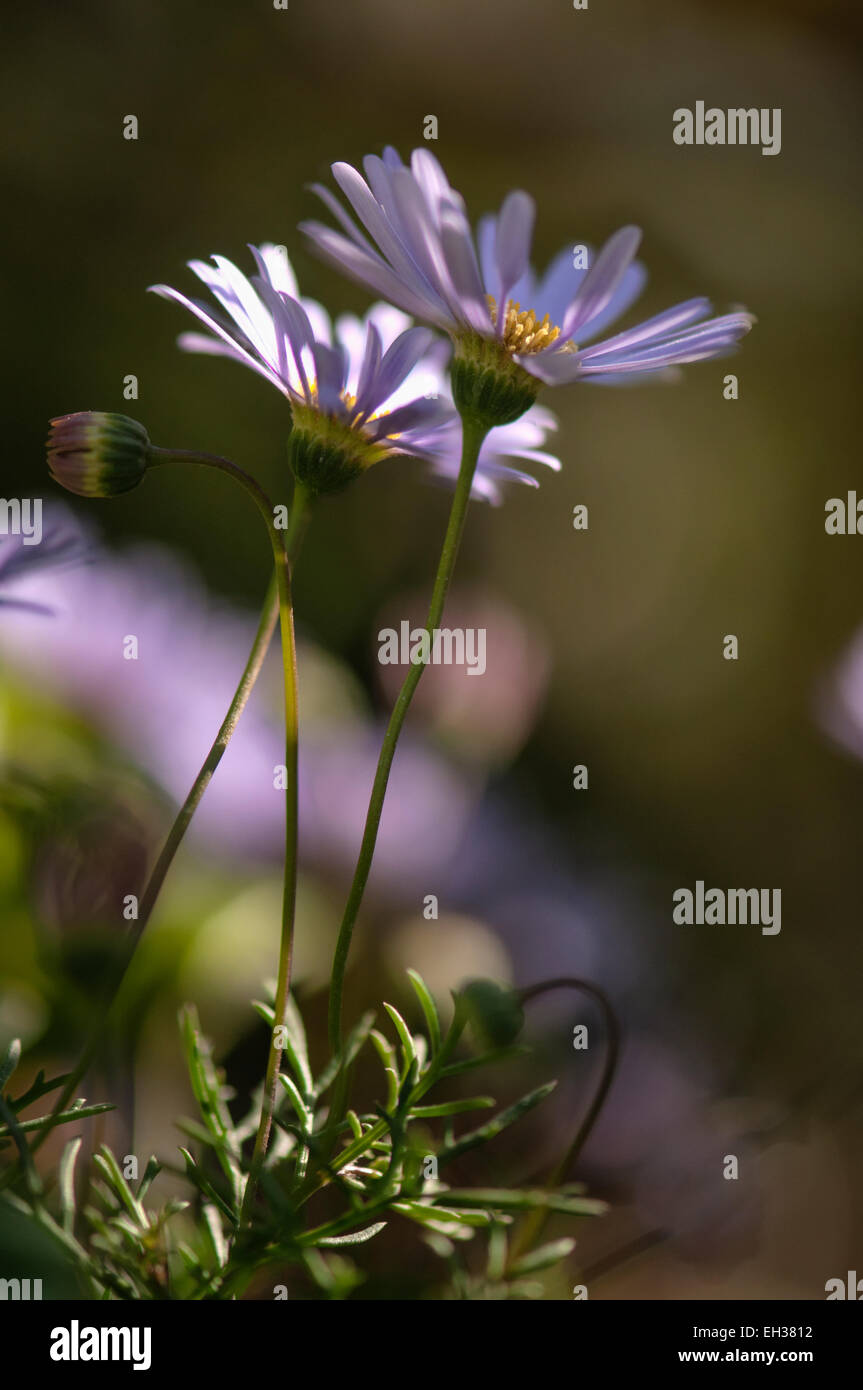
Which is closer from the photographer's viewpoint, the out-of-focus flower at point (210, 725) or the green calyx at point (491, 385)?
the green calyx at point (491, 385)

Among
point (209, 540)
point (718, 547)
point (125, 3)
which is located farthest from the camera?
point (718, 547)

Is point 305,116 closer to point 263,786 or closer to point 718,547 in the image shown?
point 718,547

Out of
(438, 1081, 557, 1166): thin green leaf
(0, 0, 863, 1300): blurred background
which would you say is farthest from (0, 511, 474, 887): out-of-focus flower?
(438, 1081, 557, 1166): thin green leaf

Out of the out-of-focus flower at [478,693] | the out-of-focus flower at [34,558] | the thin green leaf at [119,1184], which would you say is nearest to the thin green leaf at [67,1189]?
the thin green leaf at [119,1184]

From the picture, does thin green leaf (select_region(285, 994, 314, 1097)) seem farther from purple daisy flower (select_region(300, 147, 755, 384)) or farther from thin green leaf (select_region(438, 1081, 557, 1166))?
purple daisy flower (select_region(300, 147, 755, 384))

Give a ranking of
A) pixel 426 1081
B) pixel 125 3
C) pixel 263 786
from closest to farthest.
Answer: pixel 426 1081, pixel 263 786, pixel 125 3

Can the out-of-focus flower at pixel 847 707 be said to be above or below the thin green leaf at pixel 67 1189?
above

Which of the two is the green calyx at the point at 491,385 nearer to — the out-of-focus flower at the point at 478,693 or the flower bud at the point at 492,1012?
the flower bud at the point at 492,1012
